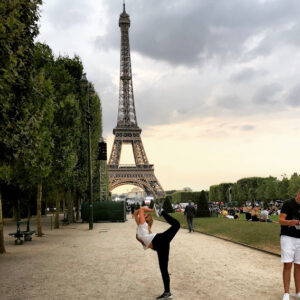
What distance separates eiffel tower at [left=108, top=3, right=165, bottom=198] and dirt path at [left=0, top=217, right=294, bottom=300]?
208ft

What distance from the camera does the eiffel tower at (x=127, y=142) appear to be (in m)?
79.1

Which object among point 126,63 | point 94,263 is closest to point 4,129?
point 94,263

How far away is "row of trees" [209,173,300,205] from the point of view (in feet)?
224

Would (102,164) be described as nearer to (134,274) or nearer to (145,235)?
(134,274)

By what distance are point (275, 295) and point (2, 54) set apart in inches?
298

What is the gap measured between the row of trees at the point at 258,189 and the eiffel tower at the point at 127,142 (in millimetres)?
18281

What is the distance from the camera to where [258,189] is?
78062mm

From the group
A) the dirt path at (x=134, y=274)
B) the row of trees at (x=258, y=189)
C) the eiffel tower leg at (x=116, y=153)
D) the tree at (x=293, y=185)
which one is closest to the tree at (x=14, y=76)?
the dirt path at (x=134, y=274)

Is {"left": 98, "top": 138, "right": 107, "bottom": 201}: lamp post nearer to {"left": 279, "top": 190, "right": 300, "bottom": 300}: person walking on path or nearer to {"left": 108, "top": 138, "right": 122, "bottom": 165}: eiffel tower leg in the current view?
{"left": 279, "top": 190, "right": 300, "bottom": 300}: person walking on path

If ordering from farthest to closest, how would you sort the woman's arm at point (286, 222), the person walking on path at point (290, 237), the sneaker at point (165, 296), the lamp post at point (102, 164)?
1. the lamp post at point (102, 164)
2. the sneaker at point (165, 296)
3. the person walking on path at point (290, 237)
4. the woman's arm at point (286, 222)

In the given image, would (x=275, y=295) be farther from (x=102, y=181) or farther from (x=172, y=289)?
(x=102, y=181)

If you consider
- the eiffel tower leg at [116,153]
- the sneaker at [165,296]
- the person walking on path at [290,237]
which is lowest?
the sneaker at [165,296]

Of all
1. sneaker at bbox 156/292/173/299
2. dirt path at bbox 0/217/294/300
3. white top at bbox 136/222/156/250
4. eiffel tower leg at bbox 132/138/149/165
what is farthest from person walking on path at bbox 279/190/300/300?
eiffel tower leg at bbox 132/138/149/165

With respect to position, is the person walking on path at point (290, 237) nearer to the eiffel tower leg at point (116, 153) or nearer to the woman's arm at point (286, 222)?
the woman's arm at point (286, 222)
